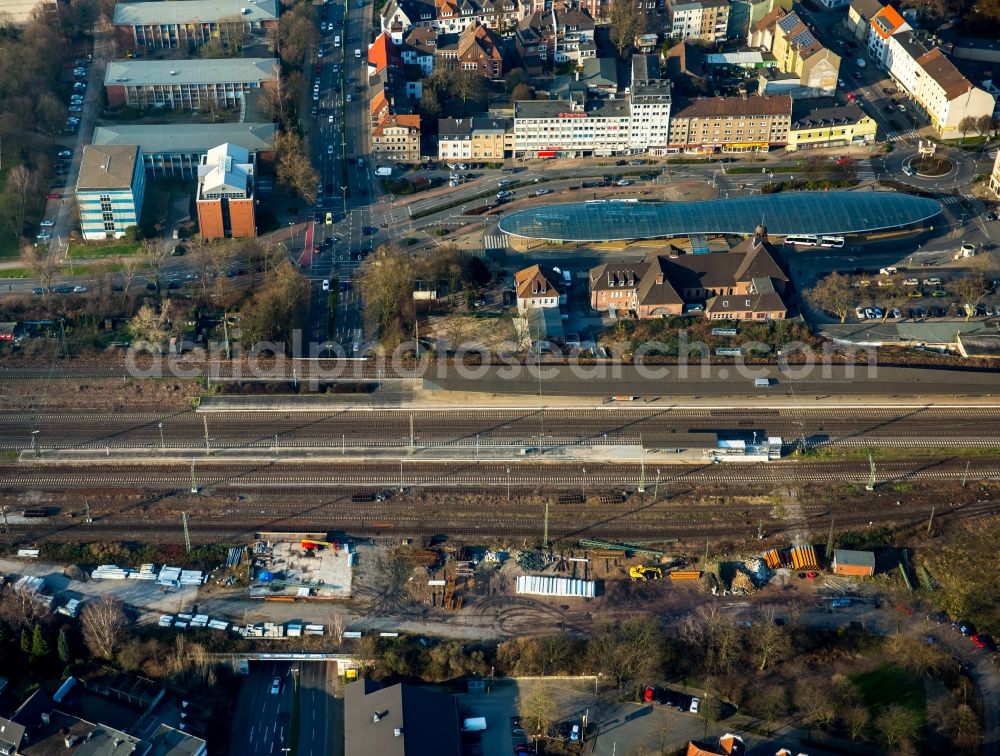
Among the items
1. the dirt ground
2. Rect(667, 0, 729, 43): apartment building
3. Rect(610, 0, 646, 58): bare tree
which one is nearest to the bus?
Rect(610, 0, 646, 58): bare tree

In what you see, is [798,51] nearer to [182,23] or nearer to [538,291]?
[538,291]

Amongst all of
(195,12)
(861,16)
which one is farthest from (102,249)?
(861,16)

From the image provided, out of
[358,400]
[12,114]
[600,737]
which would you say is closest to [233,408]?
[358,400]

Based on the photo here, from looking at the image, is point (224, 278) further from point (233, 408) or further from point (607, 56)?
point (607, 56)

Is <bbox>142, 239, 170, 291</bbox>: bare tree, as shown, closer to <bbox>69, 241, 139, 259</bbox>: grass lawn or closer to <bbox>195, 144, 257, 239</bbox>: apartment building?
<bbox>69, 241, 139, 259</bbox>: grass lawn

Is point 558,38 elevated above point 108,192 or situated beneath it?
elevated above
